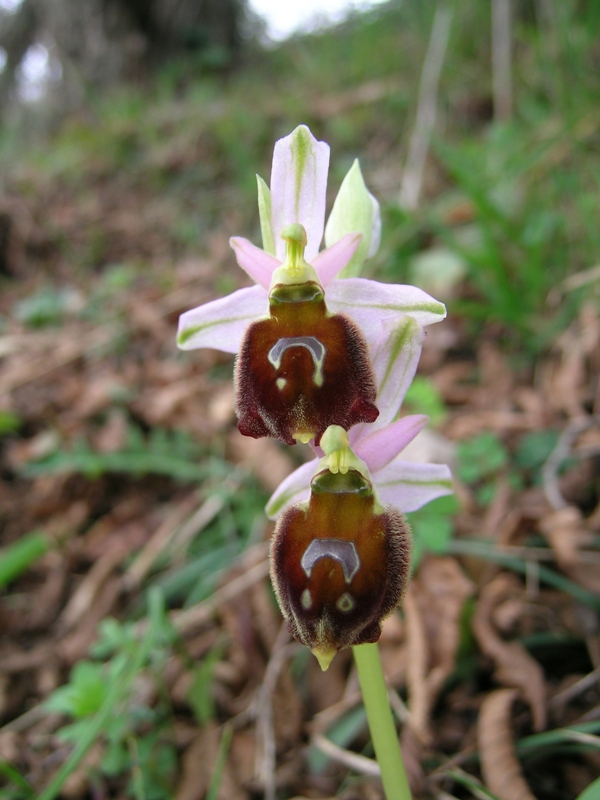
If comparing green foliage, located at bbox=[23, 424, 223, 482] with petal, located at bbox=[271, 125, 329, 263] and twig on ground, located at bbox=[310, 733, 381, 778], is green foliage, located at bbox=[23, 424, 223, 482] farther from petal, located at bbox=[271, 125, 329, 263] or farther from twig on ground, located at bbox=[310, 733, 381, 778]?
petal, located at bbox=[271, 125, 329, 263]

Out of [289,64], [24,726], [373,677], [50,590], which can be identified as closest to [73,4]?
[289,64]

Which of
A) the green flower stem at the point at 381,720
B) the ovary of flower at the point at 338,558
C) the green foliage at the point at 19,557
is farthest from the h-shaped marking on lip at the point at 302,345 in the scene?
the green foliage at the point at 19,557

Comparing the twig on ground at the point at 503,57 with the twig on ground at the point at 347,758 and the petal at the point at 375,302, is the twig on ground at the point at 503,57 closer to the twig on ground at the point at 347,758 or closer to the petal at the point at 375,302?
the petal at the point at 375,302

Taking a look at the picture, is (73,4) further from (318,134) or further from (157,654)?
(157,654)

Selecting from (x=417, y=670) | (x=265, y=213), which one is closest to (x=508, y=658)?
(x=417, y=670)

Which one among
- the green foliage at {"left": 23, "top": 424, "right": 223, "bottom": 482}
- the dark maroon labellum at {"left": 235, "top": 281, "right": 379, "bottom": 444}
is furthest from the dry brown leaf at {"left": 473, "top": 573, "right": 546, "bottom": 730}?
the green foliage at {"left": 23, "top": 424, "right": 223, "bottom": 482}
